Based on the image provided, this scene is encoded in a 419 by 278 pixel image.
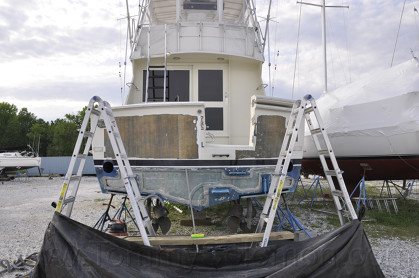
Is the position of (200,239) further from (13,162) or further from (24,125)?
Answer: (24,125)

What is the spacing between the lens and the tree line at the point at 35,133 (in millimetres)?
47125

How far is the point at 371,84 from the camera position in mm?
8297

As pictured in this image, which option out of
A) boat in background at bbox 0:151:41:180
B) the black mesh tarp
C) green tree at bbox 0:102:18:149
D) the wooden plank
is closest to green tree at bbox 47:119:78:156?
green tree at bbox 0:102:18:149

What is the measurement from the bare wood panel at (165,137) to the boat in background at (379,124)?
5.34 meters

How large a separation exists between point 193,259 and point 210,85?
13.4ft

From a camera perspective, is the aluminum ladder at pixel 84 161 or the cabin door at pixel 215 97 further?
the cabin door at pixel 215 97

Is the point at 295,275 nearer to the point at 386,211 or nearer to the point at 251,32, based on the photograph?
the point at 251,32

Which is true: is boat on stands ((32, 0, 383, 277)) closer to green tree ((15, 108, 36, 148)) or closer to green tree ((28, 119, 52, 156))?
green tree ((28, 119, 52, 156))

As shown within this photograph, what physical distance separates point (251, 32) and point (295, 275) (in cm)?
551

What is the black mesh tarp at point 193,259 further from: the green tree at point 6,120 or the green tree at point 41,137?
the green tree at point 6,120

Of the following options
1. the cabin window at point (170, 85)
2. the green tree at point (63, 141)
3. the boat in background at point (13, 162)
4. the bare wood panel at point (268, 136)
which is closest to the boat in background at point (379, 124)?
the bare wood panel at point (268, 136)

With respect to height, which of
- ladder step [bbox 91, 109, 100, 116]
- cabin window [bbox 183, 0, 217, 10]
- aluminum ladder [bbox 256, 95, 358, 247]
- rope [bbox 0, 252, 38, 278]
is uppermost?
cabin window [bbox 183, 0, 217, 10]

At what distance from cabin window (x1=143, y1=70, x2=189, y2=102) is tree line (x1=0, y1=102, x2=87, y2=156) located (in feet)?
139

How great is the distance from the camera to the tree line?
4712 centimetres
